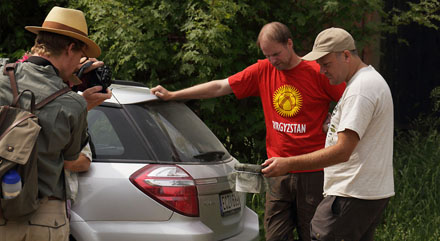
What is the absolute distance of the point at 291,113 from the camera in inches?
188

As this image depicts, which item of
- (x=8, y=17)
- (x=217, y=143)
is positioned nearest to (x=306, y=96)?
(x=217, y=143)

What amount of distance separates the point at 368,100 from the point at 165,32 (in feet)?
11.7

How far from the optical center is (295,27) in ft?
24.6

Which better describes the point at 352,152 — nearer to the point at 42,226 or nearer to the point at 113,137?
the point at 113,137

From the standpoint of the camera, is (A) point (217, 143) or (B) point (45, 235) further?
(A) point (217, 143)

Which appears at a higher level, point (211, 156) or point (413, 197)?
point (211, 156)

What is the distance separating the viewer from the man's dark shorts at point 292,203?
4793 mm

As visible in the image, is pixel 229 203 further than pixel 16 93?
Yes

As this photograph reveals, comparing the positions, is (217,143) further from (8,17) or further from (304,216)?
(8,17)

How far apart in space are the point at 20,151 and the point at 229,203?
191cm

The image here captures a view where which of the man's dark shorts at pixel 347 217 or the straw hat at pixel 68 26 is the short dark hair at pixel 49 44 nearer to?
the straw hat at pixel 68 26

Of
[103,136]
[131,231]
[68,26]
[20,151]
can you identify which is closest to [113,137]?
[103,136]

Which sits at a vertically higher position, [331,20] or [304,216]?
[331,20]

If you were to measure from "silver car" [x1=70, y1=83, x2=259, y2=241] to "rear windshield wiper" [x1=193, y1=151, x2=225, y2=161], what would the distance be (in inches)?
0.4
